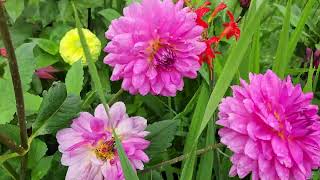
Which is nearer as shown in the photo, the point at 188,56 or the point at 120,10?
the point at 188,56

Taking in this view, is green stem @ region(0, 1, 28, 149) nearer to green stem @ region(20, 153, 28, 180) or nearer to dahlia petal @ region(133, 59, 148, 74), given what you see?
green stem @ region(20, 153, 28, 180)

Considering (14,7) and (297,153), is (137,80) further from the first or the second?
(14,7)

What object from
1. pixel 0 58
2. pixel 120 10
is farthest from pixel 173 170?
pixel 120 10

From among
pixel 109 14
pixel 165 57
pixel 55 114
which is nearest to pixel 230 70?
pixel 165 57

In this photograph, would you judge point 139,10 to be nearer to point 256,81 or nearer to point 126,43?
point 126,43

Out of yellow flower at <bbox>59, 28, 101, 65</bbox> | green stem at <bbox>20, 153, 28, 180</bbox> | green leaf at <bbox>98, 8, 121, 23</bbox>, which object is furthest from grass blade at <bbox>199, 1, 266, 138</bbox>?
green leaf at <bbox>98, 8, 121, 23</bbox>
